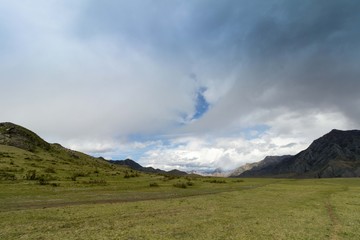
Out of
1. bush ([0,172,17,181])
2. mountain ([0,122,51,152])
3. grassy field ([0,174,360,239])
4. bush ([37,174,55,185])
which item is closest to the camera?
grassy field ([0,174,360,239])

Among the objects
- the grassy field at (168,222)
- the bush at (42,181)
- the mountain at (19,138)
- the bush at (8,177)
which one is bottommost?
the grassy field at (168,222)

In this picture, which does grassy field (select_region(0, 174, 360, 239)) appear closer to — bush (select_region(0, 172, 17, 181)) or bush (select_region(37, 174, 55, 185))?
bush (select_region(37, 174, 55, 185))

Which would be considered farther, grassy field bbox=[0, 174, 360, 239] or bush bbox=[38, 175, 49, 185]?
bush bbox=[38, 175, 49, 185]

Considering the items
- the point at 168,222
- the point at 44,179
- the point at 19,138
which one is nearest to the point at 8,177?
the point at 44,179

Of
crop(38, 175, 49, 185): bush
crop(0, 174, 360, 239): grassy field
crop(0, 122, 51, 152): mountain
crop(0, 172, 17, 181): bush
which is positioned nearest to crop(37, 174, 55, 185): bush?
crop(38, 175, 49, 185): bush

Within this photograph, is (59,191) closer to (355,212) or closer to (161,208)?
(161,208)

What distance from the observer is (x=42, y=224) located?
2984 centimetres

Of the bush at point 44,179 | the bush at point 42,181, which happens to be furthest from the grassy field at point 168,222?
the bush at point 44,179

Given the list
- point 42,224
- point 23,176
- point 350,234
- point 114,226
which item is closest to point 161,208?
point 114,226

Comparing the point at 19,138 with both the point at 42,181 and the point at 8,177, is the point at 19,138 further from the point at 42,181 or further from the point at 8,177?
the point at 42,181

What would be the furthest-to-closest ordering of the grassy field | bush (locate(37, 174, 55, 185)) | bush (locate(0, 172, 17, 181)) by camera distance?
bush (locate(37, 174, 55, 185)), bush (locate(0, 172, 17, 181)), the grassy field

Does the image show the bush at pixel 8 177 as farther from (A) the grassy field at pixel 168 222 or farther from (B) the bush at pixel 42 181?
(A) the grassy field at pixel 168 222

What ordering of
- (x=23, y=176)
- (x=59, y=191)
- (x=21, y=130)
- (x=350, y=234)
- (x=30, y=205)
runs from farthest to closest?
1. (x=21, y=130)
2. (x=23, y=176)
3. (x=59, y=191)
4. (x=30, y=205)
5. (x=350, y=234)

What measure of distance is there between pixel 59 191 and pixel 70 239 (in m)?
38.6
